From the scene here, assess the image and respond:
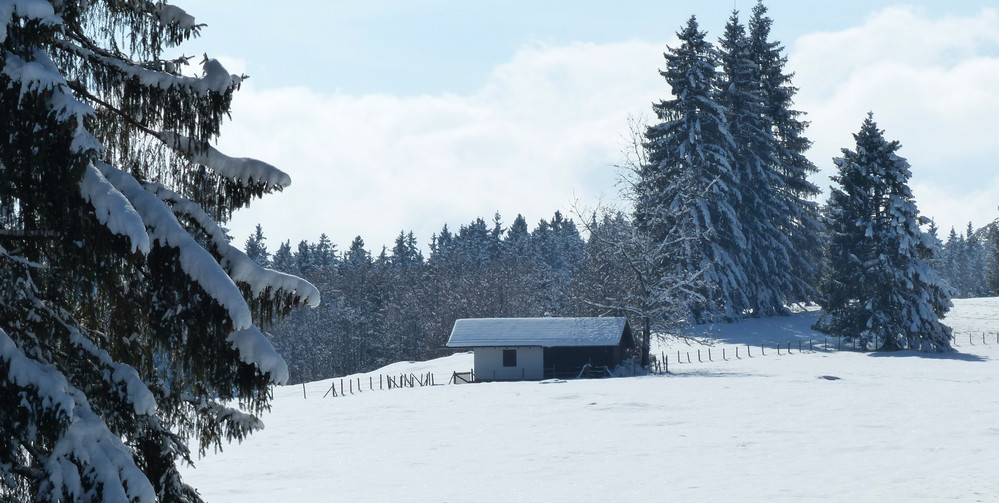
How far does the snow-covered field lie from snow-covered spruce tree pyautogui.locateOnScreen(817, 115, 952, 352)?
880 centimetres

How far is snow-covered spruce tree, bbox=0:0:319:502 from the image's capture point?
5770 millimetres

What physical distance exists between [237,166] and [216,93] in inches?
23.7

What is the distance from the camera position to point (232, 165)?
749cm

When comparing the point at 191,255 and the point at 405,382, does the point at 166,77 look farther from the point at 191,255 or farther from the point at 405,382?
the point at 405,382

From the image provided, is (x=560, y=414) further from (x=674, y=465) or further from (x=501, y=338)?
(x=501, y=338)

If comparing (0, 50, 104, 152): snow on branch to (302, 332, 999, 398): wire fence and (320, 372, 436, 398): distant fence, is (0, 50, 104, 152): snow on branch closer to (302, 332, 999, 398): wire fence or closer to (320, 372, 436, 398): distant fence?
(320, 372, 436, 398): distant fence

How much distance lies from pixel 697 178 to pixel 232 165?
58683mm

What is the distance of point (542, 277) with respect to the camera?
104 metres

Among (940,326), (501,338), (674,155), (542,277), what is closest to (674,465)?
(501,338)

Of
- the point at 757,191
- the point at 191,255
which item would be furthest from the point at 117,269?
the point at 757,191

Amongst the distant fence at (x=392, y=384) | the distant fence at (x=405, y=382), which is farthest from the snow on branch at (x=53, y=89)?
the distant fence at (x=405, y=382)

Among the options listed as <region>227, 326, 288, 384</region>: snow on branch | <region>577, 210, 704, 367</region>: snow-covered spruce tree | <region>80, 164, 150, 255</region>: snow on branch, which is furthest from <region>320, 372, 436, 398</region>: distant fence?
<region>80, 164, 150, 255</region>: snow on branch

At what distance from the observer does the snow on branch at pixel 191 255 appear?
20.1 ft

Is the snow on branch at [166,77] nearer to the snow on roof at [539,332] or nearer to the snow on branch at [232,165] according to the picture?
the snow on branch at [232,165]
